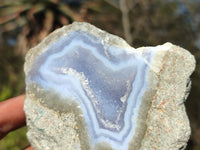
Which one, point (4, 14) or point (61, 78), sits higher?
point (4, 14)

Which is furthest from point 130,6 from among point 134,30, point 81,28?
point 81,28

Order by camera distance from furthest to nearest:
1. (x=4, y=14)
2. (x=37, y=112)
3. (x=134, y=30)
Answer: (x=134, y=30) < (x=4, y=14) < (x=37, y=112)

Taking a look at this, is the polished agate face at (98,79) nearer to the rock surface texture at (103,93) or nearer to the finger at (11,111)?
the rock surface texture at (103,93)

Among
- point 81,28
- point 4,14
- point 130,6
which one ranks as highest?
point 4,14

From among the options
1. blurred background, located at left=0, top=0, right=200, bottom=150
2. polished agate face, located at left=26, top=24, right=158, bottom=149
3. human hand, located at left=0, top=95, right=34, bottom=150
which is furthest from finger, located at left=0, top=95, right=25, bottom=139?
blurred background, located at left=0, top=0, right=200, bottom=150

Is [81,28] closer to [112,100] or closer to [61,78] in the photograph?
[61,78]

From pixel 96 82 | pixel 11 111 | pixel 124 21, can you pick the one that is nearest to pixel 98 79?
pixel 96 82

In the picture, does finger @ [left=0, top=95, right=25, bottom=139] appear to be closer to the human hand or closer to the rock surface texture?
the human hand
